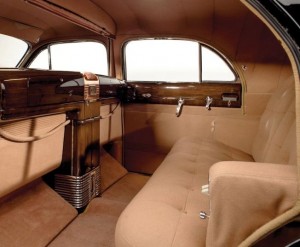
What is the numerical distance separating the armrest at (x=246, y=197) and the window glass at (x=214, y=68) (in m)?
1.69

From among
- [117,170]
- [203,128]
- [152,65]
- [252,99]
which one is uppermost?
[152,65]

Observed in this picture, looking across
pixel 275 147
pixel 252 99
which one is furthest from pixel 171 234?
pixel 252 99

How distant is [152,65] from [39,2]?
1226 millimetres

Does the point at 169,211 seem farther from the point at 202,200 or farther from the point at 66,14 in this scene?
the point at 66,14

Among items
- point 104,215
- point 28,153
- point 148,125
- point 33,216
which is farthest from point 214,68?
point 33,216

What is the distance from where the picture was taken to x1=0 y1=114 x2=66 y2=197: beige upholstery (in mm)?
1329

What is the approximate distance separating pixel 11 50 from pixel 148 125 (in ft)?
4.35

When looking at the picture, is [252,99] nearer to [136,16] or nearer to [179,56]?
[179,56]

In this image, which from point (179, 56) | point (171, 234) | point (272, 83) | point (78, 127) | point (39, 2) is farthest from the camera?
point (179, 56)

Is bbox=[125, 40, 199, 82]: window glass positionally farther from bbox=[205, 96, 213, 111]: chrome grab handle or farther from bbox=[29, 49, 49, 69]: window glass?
bbox=[29, 49, 49, 69]: window glass

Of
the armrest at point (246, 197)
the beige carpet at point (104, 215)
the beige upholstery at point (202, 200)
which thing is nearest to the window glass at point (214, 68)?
the beige upholstery at point (202, 200)

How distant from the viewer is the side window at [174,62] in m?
2.36

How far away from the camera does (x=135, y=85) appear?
2.63 m

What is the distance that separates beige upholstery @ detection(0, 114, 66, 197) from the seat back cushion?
122 cm
